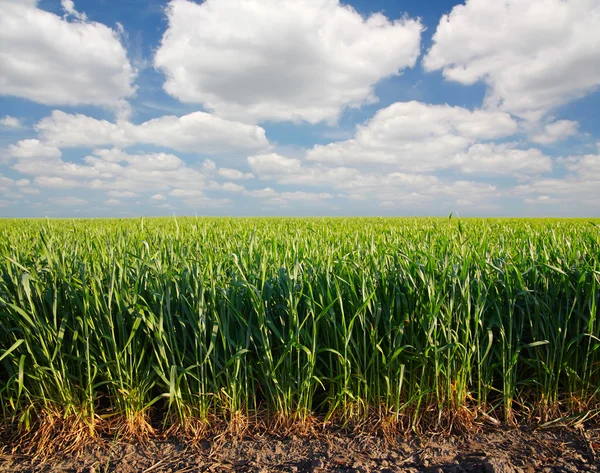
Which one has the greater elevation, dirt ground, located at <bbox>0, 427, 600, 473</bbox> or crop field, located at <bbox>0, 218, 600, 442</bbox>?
crop field, located at <bbox>0, 218, 600, 442</bbox>

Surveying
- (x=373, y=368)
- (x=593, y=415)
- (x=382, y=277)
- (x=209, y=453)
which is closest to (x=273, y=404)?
(x=209, y=453)

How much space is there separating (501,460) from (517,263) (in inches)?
51.5

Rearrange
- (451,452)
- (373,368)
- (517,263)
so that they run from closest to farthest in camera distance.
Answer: (451,452) < (373,368) < (517,263)

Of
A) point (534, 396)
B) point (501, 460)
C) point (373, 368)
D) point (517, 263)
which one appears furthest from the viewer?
point (517, 263)

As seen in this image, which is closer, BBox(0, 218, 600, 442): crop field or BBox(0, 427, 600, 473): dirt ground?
BBox(0, 427, 600, 473): dirt ground

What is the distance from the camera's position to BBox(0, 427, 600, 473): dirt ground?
187 centimetres

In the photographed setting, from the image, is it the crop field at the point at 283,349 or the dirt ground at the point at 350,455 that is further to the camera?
the crop field at the point at 283,349

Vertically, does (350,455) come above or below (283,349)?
below

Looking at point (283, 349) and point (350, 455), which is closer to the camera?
point (350, 455)

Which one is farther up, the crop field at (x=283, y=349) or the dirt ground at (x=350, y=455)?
the crop field at (x=283, y=349)

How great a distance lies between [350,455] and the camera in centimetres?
193

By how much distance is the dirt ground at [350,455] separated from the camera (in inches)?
73.7

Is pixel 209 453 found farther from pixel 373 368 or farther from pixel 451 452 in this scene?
pixel 451 452

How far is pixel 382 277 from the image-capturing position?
85.4 inches
